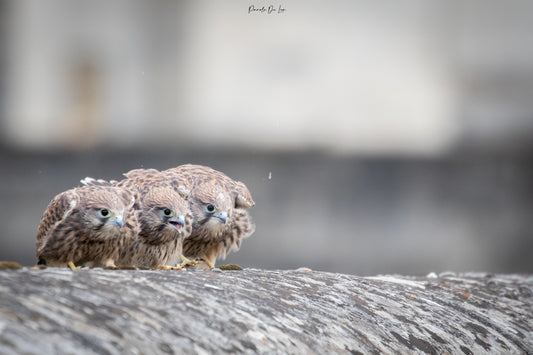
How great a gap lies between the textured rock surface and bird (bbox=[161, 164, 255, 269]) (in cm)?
23

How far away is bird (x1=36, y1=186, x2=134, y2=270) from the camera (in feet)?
6.04

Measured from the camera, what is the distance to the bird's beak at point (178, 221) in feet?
6.44

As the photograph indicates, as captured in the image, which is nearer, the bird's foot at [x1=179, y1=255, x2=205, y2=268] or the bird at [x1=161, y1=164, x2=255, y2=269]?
the bird at [x1=161, y1=164, x2=255, y2=269]

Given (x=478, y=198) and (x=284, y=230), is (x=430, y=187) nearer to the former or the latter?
(x=478, y=198)

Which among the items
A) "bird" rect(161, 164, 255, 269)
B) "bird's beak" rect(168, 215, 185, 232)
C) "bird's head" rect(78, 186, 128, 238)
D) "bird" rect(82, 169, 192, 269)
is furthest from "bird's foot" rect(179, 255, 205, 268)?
Result: "bird's head" rect(78, 186, 128, 238)

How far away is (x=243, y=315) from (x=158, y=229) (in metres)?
0.49

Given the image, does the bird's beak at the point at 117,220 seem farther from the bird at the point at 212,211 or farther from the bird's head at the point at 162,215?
the bird at the point at 212,211

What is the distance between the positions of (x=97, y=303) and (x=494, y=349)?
45.6 inches

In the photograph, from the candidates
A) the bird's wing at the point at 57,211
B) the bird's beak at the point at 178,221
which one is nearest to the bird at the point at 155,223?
the bird's beak at the point at 178,221

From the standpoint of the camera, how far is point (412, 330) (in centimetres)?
189

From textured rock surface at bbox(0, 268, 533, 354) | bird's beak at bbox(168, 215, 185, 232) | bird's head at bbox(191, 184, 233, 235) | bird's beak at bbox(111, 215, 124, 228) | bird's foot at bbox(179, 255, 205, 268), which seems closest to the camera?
textured rock surface at bbox(0, 268, 533, 354)

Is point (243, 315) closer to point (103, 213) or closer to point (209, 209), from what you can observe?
point (103, 213)

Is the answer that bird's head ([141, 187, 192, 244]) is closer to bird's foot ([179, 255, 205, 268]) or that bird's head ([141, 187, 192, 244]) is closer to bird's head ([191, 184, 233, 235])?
bird's head ([191, 184, 233, 235])

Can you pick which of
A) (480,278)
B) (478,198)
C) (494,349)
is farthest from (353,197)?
(494,349)
